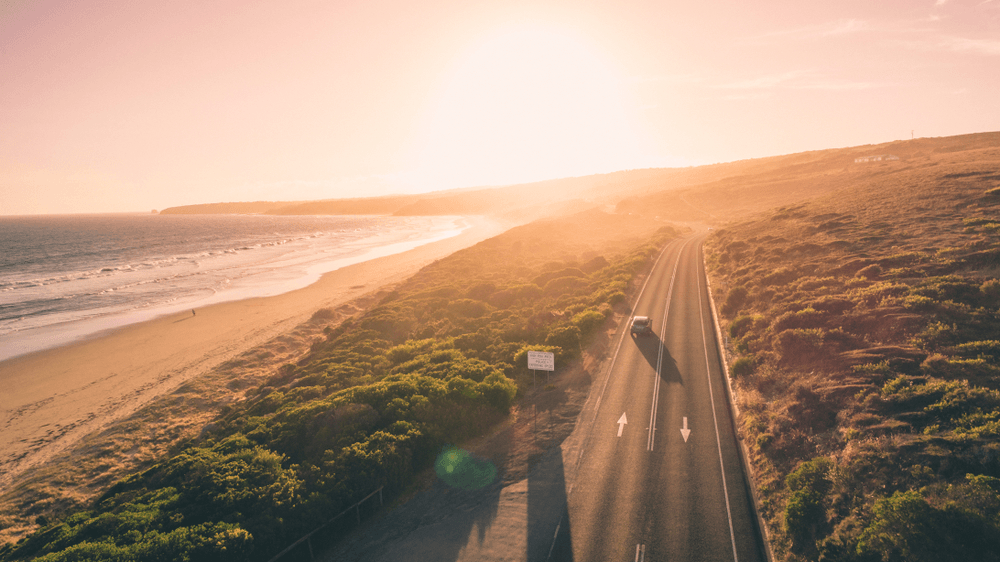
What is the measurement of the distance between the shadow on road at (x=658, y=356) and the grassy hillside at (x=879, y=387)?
4.07 meters

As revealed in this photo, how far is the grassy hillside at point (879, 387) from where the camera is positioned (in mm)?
13219

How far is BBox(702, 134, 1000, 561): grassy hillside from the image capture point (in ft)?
43.4

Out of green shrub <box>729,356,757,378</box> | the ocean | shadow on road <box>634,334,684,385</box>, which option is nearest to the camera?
green shrub <box>729,356,757,378</box>

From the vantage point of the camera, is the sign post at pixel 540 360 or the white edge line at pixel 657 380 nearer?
the white edge line at pixel 657 380

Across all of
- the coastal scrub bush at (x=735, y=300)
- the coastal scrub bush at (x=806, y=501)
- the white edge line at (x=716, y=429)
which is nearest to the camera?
the coastal scrub bush at (x=806, y=501)

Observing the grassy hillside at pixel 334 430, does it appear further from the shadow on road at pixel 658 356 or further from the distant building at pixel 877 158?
the distant building at pixel 877 158

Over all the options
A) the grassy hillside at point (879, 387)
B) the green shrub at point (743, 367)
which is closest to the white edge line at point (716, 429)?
the grassy hillside at point (879, 387)

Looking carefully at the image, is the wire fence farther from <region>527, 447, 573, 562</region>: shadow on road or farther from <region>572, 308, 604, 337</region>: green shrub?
<region>572, 308, 604, 337</region>: green shrub

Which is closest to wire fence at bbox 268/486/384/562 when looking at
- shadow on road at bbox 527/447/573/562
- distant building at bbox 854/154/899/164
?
shadow on road at bbox 527/447/573/562

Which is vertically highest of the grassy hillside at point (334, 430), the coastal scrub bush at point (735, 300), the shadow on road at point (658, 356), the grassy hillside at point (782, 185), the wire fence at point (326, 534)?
the grassy hillside at point (782, 185)

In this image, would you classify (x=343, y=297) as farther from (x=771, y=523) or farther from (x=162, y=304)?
(x=771, y=523)

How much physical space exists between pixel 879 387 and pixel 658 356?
1336 cm

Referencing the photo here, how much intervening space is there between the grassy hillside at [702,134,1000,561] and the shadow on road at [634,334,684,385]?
4067mm

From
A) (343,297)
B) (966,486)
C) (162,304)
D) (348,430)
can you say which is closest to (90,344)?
(162,304)
